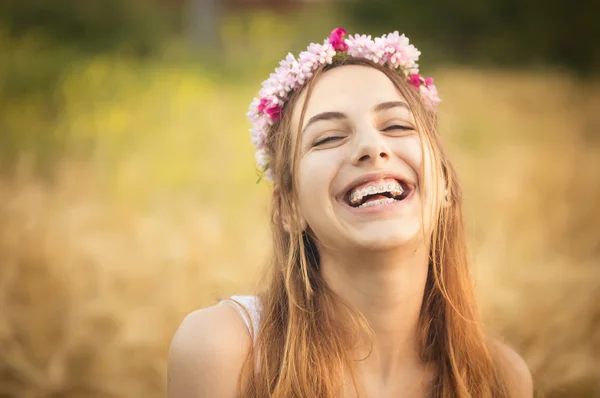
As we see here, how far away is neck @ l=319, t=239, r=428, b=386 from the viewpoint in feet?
6.02

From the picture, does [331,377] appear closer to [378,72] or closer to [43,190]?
[378,72]

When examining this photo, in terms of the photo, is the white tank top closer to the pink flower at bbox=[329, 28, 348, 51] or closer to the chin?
the chin

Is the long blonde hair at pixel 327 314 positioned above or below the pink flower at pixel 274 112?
below

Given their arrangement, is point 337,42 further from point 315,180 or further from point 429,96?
point 315,180

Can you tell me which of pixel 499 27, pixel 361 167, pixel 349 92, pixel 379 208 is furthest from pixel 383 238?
pixel 499 27

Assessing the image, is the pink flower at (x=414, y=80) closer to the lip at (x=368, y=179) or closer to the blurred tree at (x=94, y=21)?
the lip at (x=368, y=179)

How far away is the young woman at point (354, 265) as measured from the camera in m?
1.81

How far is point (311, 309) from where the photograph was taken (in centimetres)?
194

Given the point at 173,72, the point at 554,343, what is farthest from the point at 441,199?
the point at 173,72

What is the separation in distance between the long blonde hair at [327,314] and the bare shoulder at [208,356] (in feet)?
0.13

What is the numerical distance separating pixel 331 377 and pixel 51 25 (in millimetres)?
8149

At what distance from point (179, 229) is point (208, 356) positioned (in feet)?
8.79

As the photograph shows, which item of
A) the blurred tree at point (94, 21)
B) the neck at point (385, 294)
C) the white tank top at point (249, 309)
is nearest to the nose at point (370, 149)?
the neck at point (385, 294)

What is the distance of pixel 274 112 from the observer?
210 cm
